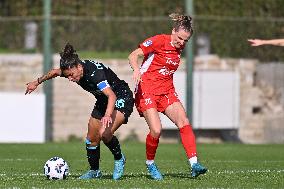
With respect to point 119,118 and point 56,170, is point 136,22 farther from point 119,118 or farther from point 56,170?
point 56,170

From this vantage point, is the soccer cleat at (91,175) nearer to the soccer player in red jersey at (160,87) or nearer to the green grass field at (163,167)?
the green grass field at (163,167)

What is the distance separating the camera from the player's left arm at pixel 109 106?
10938mm

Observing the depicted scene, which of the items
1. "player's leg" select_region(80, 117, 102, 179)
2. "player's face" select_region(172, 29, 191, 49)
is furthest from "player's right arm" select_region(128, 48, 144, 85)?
"player's leg" select_region(80, 117, 102, 179)

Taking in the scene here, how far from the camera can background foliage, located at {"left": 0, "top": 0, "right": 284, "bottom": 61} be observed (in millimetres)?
23875

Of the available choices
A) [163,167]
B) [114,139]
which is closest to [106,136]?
[114,139]

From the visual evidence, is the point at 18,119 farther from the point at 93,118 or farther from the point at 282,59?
the point at 93,118

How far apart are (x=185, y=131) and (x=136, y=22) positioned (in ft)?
40.4

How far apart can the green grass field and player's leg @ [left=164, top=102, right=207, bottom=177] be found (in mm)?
230

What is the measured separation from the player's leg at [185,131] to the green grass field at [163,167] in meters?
0.23

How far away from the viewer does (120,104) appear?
11.8m

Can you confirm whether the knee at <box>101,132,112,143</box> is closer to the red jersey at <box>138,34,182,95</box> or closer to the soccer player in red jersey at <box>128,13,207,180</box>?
the soccer player in red jersey at <box>128,13,207,180</box>

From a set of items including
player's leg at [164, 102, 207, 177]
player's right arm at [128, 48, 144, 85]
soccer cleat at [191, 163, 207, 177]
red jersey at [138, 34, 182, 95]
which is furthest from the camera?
red jersey at [138, 34, 182, 95]

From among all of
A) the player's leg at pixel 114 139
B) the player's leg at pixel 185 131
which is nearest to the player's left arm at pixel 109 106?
the player's leg at pixel 114 139

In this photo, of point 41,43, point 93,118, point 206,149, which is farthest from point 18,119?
point 93,118
